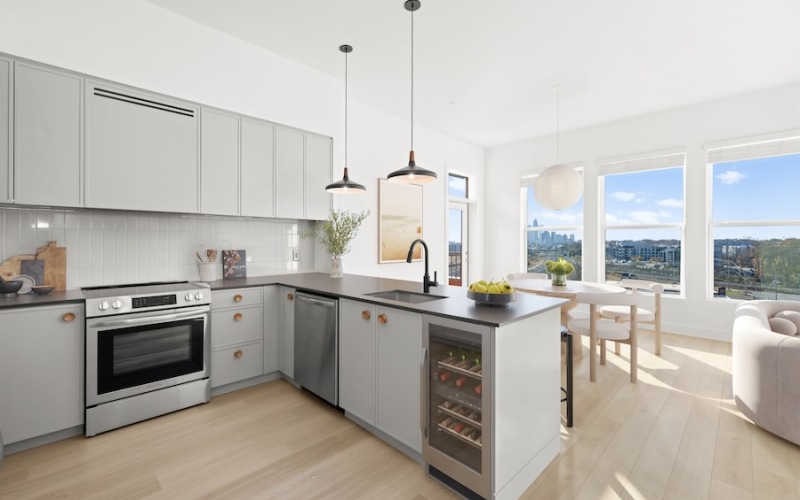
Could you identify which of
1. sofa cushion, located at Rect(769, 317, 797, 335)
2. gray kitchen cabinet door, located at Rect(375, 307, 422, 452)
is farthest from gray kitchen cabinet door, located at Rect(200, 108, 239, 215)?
sofa cushion, located at Rect(769, 317, 797, 335)

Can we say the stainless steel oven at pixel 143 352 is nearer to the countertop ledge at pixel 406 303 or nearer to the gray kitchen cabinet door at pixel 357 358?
the countertop ledge at pixel 406 303

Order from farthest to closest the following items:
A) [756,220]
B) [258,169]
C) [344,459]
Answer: [756,220]
[258,169]
[344,459]

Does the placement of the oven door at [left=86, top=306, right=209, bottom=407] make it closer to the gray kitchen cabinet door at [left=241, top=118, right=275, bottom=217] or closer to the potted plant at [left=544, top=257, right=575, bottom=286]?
the gray kitchen cabinet door at [left=241, top=118, right=275, bottom=217]

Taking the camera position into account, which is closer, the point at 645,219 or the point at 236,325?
the point at 236,325

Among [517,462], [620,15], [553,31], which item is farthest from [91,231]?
[620,15]

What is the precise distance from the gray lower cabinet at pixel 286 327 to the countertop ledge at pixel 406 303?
4.2 inches

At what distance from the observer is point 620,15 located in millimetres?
2924

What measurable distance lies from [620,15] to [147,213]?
4224mm

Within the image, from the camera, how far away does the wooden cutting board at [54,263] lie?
2574 mm

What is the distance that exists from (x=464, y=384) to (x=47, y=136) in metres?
3.03

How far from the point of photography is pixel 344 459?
2.12 meters

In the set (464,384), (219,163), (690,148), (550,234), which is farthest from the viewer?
(550,234)

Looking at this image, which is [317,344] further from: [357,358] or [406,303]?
[406,303]

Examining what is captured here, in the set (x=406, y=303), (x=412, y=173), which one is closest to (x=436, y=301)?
(x=406, y=303)
